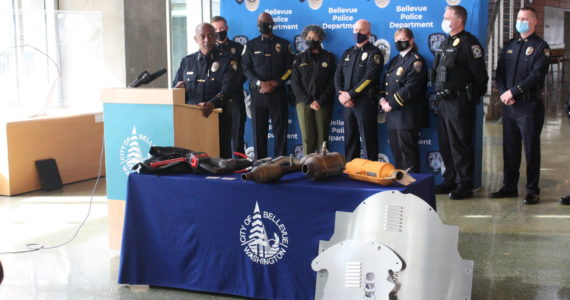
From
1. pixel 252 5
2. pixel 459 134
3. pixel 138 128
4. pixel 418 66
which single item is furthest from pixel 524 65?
pixel 138 128

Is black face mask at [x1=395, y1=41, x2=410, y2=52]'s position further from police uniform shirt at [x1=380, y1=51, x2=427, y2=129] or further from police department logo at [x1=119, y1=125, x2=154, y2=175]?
police department logo at [x1=119, y1=125, x2=154, y2=175]

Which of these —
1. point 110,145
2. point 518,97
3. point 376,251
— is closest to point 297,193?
point 376,251

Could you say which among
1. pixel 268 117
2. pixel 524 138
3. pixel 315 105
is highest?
pixel 315 105

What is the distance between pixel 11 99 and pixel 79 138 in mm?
810

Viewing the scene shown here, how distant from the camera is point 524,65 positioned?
20.7ft

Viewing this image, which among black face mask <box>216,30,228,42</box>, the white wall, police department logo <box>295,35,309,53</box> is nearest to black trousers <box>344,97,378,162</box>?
police department logo <box>295,35,309,53</box>

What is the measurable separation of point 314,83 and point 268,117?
2.35ft

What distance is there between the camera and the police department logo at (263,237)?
3.71m

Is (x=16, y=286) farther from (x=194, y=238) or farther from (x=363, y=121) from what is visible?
(x=363, y=121)

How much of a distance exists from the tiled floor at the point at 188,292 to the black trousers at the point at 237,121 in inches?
56.7

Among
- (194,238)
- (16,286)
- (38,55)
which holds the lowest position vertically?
(16,286)

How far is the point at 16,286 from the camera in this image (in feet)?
14.0

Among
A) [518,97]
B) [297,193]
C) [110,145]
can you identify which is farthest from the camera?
[518,97]

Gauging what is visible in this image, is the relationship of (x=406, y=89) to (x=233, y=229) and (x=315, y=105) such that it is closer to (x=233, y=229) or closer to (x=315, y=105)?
(x=315, y=105)
